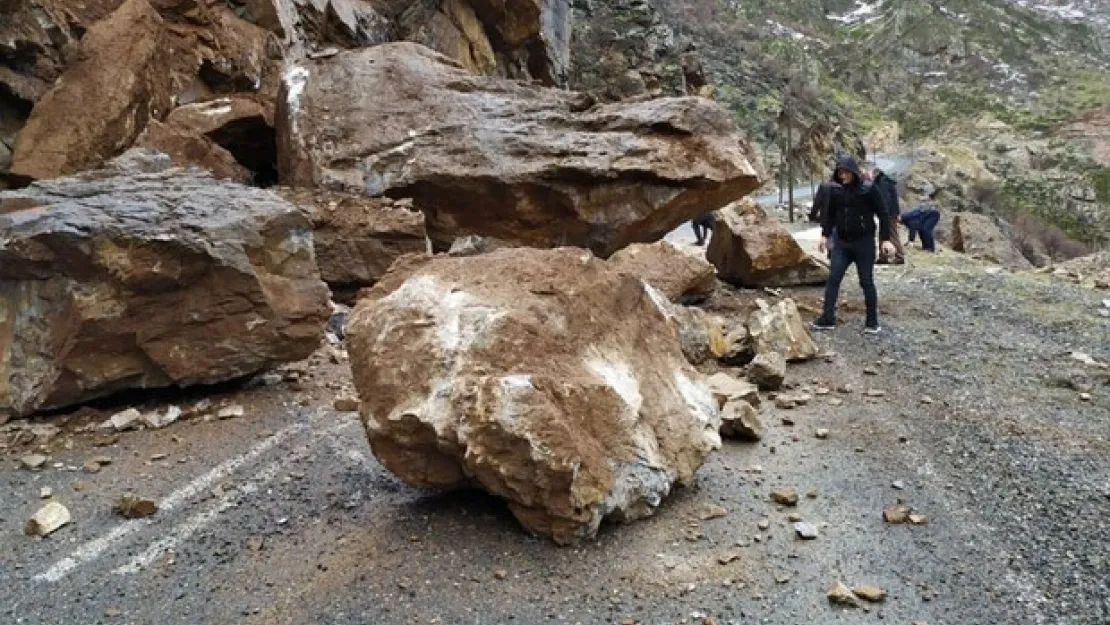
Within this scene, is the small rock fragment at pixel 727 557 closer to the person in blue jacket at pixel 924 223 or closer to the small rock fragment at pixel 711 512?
the small rock fragment at pixel 711 512

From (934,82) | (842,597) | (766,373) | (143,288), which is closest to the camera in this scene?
(842,597)

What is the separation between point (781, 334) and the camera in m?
7.43

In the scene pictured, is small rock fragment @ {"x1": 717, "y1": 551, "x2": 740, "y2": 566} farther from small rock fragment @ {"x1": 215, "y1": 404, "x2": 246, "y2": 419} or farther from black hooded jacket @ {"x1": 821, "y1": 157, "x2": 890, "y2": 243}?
black hooded jacket @ {"x1": 821, "y1": 157, "x2": 890, "y2": 243}

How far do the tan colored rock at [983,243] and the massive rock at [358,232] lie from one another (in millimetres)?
13050

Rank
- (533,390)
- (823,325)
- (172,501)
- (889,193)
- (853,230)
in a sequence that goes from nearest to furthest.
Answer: (533,390) < (172,501) < (853,230) < (823,325) < (889,193)

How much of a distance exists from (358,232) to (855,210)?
4.88 metres

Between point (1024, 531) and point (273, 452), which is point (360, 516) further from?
point (1024, 531)

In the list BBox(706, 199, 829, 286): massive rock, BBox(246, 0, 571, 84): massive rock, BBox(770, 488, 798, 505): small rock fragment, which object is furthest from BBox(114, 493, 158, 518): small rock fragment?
BBox(706, 199, 829, 286): massive rock

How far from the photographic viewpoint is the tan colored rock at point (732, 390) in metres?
5.85

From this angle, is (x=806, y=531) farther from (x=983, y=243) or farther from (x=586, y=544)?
(x=983, y=243)

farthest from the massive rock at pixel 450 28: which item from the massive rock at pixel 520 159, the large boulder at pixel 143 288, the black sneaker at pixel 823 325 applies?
the black sneaker at pixel 823 325

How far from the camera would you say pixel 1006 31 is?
118562mm

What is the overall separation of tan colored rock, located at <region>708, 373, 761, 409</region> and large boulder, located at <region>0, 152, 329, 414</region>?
3.02 m

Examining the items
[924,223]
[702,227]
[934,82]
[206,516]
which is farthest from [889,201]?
[934,82]
